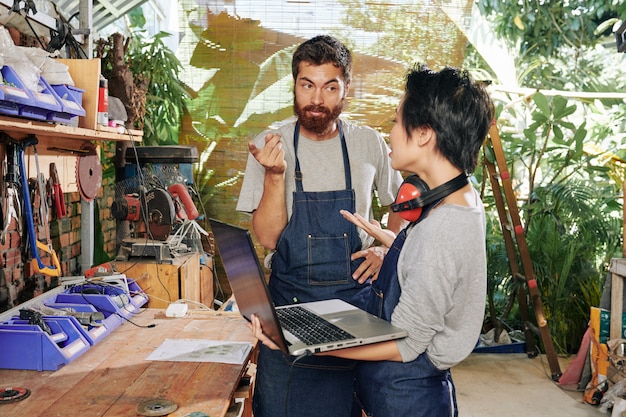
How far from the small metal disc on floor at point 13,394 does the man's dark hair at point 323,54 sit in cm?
131

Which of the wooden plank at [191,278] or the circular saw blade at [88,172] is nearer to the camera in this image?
the circular saw blade at [88,172]

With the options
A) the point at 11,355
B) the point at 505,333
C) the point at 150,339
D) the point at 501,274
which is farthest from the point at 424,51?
the point at 11,355

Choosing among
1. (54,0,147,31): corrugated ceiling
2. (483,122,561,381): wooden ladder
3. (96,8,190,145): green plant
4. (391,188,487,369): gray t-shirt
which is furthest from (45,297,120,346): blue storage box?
(483,122,561,381): wooden ladder

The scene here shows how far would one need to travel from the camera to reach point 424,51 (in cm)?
499

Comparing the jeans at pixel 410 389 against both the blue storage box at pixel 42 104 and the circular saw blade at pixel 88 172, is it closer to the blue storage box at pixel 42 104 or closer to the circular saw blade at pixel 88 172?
the blue storage box at pixel 42 104

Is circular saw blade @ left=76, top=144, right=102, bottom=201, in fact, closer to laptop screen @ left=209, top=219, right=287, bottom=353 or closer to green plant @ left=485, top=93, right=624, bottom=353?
laptop screen @ left=209, top=219, right=287, bottom=353

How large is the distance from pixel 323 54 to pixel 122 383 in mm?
1239

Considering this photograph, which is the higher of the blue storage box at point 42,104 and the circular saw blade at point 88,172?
the blue storage box at point 42,104

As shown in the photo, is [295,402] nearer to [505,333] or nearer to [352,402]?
[352,402]

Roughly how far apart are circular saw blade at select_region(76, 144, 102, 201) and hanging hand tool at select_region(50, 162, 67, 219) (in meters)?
0.22

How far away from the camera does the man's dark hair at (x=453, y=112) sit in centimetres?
148

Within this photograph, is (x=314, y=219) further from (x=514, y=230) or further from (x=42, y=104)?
(x=514, y=230)

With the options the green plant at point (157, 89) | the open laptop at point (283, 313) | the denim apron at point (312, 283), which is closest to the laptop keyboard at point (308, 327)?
the open laptop at point (283, 313)

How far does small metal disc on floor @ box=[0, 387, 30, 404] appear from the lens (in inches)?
61.2
